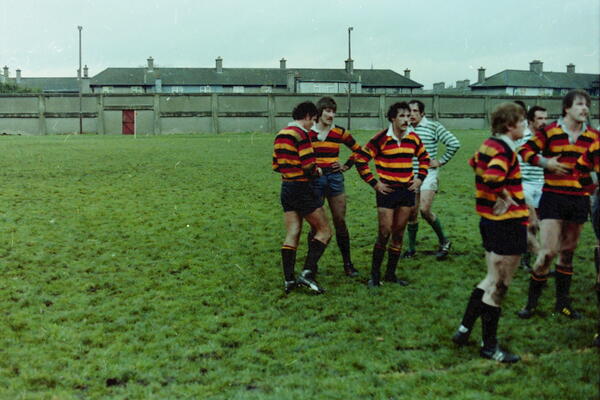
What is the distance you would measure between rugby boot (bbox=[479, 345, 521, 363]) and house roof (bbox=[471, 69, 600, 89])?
8285 centimetres

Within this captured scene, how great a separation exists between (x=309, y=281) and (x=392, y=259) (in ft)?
3.48

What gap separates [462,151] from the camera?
25688mm

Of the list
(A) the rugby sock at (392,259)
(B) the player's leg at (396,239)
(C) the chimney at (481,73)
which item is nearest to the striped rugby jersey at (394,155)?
(B) the player's leg at (396,239)

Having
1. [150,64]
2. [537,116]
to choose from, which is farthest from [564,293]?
[150,64]

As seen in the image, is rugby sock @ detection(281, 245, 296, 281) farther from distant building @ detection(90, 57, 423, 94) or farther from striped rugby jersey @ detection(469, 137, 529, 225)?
distant building @ detection(90, 57, 423, 94)

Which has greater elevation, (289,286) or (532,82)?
(532,82)

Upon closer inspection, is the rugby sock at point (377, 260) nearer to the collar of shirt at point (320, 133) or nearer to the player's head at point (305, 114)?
the collar of shirt at point (320, 133)

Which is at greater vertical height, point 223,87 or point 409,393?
point 223,87

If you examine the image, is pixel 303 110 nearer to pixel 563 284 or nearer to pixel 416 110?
pixel 416 110

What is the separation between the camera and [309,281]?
22.4ft

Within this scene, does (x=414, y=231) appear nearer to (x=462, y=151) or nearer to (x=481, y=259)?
(x=481, y=259)

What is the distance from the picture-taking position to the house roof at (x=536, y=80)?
82812 mm

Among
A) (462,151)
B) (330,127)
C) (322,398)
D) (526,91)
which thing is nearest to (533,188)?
(330,127)

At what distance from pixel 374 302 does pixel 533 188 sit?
2.63 m
